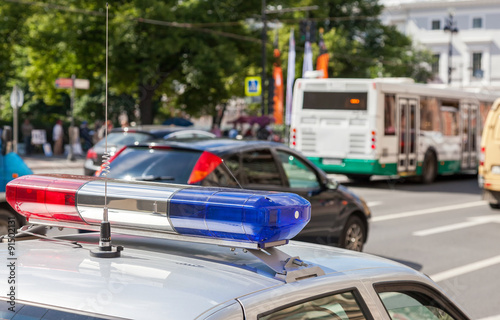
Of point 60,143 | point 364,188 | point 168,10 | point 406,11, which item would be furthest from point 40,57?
point 406,11

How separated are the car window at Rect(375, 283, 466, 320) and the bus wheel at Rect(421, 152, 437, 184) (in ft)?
66.1

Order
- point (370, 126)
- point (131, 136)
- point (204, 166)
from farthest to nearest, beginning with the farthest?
1. point (370, 126)
2. point (131, 136)
3. point (204, 166)

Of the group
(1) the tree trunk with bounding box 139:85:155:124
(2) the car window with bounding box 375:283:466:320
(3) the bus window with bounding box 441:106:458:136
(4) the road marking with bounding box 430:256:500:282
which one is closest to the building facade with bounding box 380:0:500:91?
(1) the tree trunk with bounding box 139:85:155:124

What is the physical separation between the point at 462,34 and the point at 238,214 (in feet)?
267

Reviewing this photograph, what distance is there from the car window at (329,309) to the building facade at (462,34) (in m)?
77.6

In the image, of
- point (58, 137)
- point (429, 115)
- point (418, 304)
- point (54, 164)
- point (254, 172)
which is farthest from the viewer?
point (58, 137)

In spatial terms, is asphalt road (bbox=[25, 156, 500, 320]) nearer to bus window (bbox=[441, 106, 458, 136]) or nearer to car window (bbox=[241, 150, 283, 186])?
car window (bbox=[241, 150, 283, 186])

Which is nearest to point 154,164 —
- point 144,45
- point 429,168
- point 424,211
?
point 424,211

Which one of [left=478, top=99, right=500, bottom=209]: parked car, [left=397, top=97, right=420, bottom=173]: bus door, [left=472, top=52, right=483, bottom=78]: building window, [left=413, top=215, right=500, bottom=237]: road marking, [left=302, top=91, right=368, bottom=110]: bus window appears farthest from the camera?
[left=472, top=52, right=483, bottom=78]: building window

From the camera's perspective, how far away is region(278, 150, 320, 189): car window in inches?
337

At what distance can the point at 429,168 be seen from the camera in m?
23.0

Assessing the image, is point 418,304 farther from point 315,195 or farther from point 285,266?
point 315,195

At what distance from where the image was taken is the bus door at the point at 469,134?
2481 cm

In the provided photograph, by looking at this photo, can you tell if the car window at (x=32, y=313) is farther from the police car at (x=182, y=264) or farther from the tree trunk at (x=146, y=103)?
the tree trunk at (x=146, y=103)
